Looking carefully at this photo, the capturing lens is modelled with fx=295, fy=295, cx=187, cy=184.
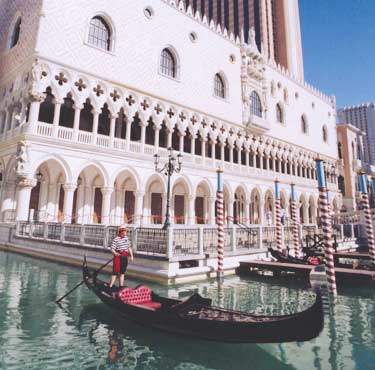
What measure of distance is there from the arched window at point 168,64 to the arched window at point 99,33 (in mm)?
3135

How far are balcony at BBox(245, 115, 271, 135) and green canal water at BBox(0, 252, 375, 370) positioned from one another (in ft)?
A: 51.3

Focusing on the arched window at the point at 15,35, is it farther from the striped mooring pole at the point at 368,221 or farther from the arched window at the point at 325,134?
the arched window at the point at 325,134

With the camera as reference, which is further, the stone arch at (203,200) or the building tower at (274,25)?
the building tower at (274,25)

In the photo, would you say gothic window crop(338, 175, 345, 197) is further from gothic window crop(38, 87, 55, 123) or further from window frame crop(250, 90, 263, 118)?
gothic window crop(38, 87, 55, 123)

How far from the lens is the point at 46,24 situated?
1191 cm

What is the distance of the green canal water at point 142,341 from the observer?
9.45ft

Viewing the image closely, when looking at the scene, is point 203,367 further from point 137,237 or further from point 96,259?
point 96,259

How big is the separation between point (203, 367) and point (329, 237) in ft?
14.0

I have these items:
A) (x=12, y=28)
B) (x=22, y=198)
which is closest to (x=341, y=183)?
(x=22, y=198)

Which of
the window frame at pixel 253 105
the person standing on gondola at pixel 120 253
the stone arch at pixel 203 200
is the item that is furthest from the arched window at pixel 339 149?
the person standing on gondola at pixel 120 253

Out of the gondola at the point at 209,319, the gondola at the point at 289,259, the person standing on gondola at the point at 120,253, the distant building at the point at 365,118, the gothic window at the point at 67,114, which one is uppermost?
the distant building at the point at 365,118

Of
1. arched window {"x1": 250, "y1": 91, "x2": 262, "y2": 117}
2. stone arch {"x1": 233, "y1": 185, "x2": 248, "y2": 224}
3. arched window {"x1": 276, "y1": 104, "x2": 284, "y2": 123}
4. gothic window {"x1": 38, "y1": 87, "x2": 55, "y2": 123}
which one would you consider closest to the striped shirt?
gothic window {"x1": 38, "y1": 87, "x2": 55, "y2": 123}

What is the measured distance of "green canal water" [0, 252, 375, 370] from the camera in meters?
2.88

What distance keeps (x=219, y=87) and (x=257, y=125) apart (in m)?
3.69
